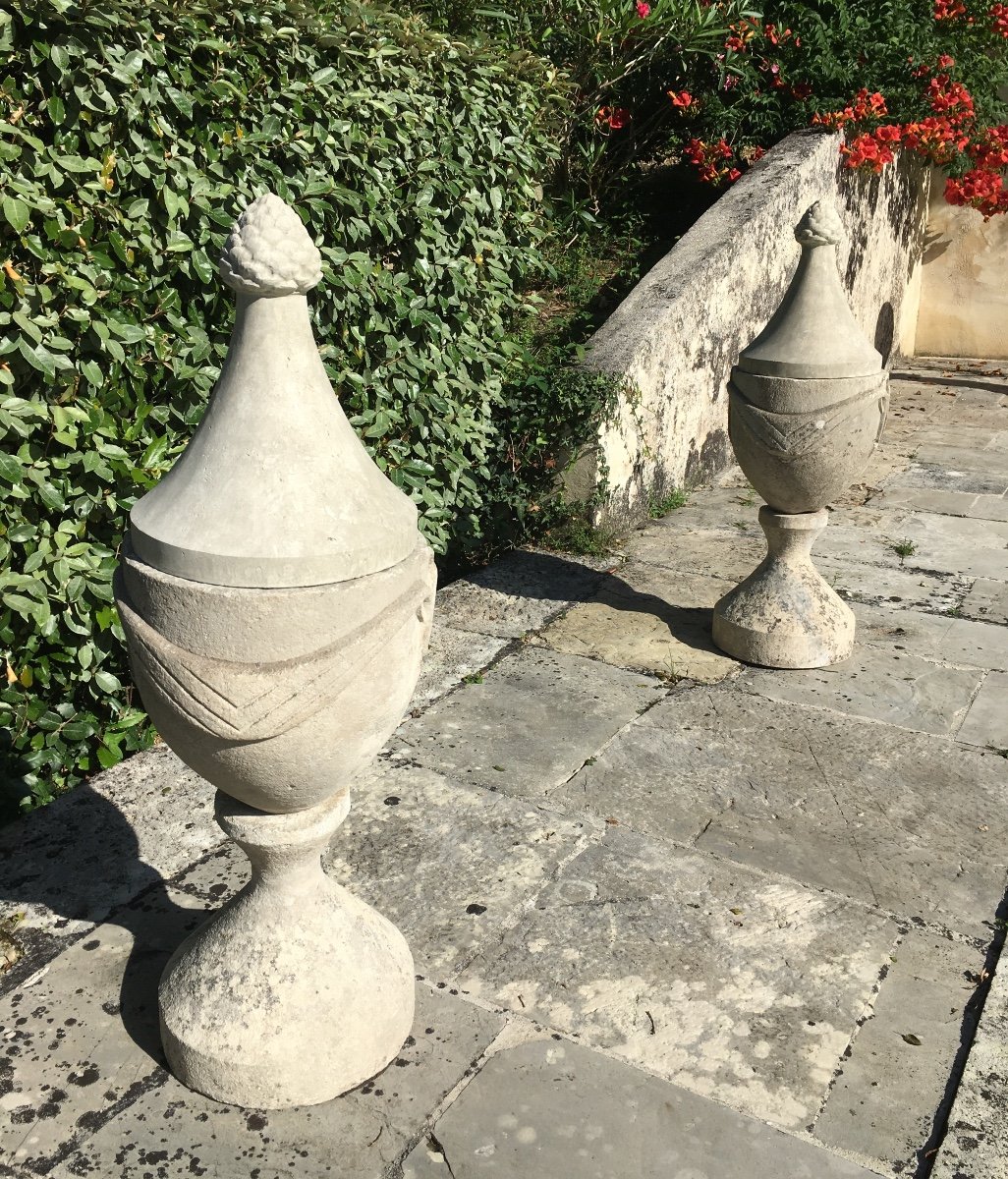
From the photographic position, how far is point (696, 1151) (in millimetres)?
2404

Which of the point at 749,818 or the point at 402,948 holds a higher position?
the point at 402,948

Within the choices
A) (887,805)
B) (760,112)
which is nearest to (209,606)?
(887,805)

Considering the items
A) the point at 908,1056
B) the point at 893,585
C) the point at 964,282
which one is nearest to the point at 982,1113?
the point at 908,1056

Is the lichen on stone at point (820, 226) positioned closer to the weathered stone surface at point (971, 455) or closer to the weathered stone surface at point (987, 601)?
the weathered stone surface at point (987, 601)

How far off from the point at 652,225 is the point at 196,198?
5142 mm

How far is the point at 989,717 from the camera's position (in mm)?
4320

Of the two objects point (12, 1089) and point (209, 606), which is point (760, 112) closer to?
point (209, 606)

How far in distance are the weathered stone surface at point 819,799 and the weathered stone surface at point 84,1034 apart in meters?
1.41

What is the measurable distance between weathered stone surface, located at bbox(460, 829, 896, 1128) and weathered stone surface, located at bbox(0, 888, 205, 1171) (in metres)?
0.82

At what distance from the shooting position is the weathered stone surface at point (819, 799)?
3371 millimetres

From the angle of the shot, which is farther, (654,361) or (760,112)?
(760,112)

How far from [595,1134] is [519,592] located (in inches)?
129

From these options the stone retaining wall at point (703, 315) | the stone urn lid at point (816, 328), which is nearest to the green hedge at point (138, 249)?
the stone retaining wall at point (703, 315)

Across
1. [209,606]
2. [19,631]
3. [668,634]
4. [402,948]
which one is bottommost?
[668,634]
